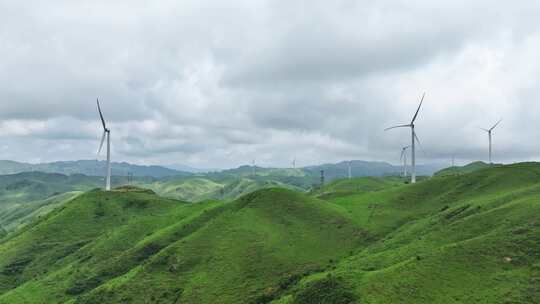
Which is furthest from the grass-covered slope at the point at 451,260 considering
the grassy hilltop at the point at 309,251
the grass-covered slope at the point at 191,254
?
the grass-covered slope at the point at 191,254

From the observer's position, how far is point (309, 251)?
130 metres

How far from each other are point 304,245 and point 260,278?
20638 mm

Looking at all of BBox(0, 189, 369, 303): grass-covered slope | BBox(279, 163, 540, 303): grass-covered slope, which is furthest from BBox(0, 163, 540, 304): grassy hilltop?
BBox(0, 189, 369, 303): grass-covered slope

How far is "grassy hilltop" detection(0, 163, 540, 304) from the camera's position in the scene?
86.9 metres

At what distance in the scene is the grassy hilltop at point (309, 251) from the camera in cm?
8688

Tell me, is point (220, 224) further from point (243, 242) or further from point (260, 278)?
point (260, 278)

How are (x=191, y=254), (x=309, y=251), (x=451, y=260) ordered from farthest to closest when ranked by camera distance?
(x=191, y=254)
(x=309, y=251)
(x=451, y=260)

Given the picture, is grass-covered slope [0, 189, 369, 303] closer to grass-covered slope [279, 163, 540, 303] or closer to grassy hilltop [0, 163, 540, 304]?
grassy hilltop [0, 163, 540, 304]

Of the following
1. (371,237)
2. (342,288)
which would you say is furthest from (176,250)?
(342,288)

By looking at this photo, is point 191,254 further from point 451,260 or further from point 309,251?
point 451,260

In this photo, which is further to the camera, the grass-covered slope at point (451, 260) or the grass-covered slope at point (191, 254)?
the grass-covered slope at point (191, 254)

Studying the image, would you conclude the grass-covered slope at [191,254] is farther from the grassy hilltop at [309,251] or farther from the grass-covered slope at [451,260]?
the grass-covered slope at [451,260]

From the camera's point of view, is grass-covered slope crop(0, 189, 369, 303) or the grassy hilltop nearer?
the grassy hilltop

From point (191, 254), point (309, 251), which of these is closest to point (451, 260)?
point (309, 251)
